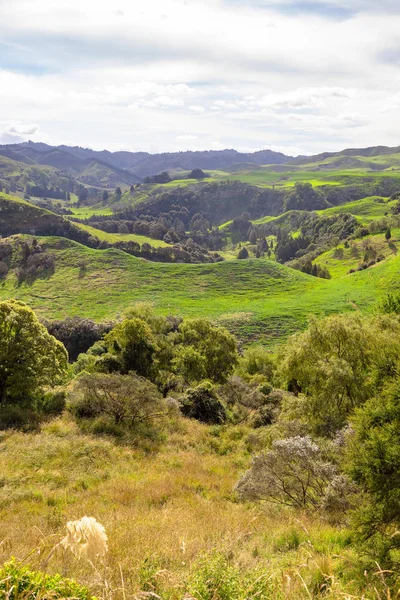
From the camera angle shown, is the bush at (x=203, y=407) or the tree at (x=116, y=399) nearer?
the tree at (x=116, y=399)

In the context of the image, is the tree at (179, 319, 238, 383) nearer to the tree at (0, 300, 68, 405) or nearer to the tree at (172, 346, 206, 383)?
the tree at (172, 346, 206, 383)

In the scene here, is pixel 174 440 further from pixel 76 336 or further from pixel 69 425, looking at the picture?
pixel 76 336

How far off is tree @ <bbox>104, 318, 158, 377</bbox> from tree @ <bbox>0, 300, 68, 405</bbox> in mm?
5439

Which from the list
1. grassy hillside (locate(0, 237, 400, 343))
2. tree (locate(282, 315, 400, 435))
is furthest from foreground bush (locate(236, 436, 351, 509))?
grassy hillside (locate(0, 237, 400, 343))

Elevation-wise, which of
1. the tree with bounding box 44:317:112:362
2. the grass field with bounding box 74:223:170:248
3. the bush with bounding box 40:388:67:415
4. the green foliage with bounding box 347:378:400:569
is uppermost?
the grass field with bounding box 74:223:170:248

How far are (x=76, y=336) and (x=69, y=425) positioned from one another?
44035 millimetres

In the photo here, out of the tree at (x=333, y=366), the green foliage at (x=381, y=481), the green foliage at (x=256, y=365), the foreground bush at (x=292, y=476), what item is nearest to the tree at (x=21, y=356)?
the tree at (x=333, y=366)

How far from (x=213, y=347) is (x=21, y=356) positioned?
60.1 feet

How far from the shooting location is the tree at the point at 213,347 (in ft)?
123

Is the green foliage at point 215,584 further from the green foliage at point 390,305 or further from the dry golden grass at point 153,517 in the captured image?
the green foliage at point 390,305

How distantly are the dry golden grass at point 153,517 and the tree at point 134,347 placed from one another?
24.7 feet

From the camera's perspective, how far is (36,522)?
10289 mm

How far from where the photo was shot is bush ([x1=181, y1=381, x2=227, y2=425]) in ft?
94.5

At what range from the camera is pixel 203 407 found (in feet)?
96.0
